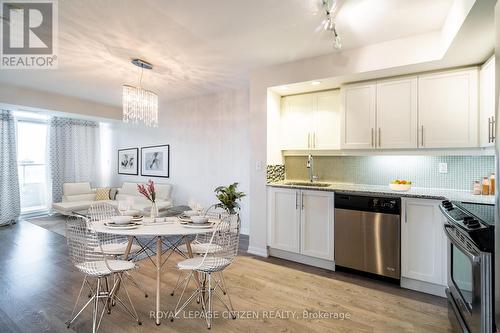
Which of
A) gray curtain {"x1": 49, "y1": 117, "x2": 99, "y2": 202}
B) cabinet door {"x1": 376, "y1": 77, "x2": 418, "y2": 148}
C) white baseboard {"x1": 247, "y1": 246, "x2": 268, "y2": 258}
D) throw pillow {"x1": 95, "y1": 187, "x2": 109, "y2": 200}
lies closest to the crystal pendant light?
white baseboard {"x1": 247, "y1": 246, "x2": 268, "y2": 258}

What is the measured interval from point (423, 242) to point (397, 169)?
959mm

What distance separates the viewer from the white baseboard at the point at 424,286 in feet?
8.22

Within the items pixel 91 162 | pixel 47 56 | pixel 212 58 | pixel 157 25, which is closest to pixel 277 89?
pixel 212 58

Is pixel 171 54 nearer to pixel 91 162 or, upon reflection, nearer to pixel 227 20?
pixel 227 20

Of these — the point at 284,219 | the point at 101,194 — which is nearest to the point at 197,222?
the point at 284,219

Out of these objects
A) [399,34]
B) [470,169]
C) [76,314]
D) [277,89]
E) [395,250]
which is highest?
[399,34]

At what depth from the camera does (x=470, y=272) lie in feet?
5.09

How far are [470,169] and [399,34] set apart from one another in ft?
5.44

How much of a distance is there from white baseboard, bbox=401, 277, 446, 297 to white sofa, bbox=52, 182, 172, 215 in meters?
4.32

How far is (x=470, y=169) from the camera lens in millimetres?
2752

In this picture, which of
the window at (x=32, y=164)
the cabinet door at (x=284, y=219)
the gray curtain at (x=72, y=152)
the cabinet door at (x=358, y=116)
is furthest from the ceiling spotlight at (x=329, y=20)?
the window at (x=32, y=164)

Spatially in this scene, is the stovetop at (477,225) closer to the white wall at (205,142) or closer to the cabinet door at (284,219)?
the cabinet door at (284,219)

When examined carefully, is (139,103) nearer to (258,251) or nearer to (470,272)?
(258,251)

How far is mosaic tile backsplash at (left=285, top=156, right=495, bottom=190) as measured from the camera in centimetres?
275
